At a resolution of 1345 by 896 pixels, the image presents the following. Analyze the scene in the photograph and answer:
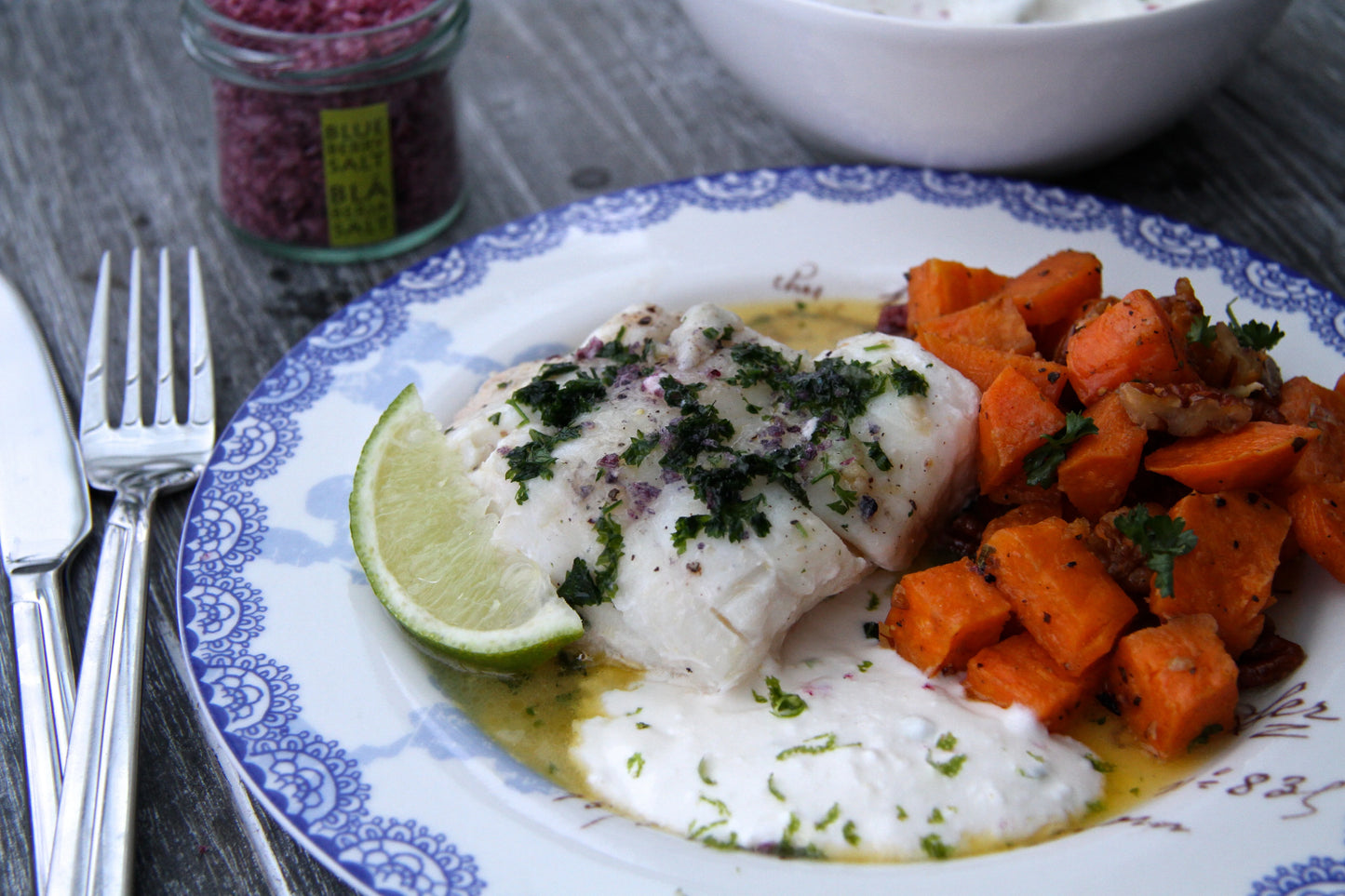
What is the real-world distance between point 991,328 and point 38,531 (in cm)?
280

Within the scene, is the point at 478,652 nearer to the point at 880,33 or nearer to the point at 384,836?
the point at 384,836

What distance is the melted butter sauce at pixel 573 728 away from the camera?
2.79 meters

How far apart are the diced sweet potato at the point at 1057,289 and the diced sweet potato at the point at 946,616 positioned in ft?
3.02

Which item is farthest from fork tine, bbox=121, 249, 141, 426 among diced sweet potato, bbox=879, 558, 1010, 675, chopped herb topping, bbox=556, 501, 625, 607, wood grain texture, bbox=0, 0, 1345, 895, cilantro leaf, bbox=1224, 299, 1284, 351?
cilantro leaf, bbox=1224, 299, 1284, 351

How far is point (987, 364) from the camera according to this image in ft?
11.3

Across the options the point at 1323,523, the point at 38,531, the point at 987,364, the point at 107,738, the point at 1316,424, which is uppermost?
the point at 1316,424

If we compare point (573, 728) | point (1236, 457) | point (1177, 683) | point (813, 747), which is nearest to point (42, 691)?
point (573, 728)

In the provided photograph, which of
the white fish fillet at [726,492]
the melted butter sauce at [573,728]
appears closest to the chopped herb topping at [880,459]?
the white fish fillet at [726,492]

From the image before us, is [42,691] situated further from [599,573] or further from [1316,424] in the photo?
[1316,424]

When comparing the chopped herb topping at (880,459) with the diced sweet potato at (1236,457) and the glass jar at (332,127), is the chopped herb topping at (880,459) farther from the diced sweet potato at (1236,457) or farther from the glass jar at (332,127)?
the glass jar at (332,127)

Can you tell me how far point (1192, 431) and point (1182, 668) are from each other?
0.67 meters

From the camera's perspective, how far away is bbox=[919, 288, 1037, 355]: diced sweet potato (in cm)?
351

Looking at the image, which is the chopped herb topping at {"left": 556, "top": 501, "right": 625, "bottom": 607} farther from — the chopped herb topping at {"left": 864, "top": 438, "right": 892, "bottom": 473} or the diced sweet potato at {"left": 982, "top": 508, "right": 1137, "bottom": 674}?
the diced sweet potato at {"left": 982, "top": 508, "right": 1137, "bottom": 674}

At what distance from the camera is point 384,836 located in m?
2.48
